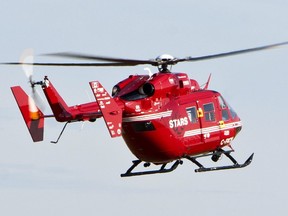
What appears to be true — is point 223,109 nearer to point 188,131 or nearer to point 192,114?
point 192,114

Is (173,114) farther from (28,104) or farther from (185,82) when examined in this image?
(28,104)

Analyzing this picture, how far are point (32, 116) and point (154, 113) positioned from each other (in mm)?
4487

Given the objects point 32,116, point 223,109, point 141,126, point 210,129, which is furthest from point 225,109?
point 32,116

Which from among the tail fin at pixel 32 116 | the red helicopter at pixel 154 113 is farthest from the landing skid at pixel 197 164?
the tail fin at pixel 32 116

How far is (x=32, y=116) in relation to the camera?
44656 millimetres

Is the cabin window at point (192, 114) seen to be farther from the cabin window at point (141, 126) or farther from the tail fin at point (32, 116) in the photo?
the tail fin at point (32, 116)

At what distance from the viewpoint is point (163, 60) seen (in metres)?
45.7

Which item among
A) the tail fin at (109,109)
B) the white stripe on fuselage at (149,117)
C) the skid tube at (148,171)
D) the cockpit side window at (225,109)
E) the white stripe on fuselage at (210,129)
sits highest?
the tail fin at (109,109)

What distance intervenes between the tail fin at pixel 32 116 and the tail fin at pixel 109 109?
3.27 m

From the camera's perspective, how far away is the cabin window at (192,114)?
152ft

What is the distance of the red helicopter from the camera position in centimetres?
4356

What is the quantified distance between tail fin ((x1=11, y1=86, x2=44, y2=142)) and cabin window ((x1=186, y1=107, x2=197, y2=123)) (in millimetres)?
5709

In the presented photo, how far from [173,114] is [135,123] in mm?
1746

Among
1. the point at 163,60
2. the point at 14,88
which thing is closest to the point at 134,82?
the point at 163,60
